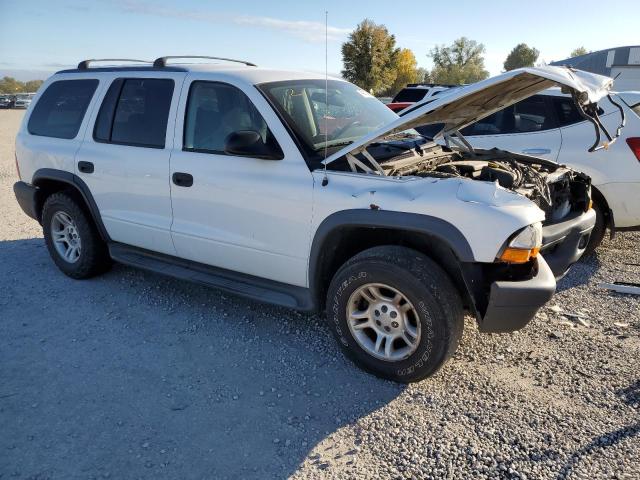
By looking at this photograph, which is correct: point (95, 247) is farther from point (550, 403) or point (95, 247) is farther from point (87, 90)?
point (550, 403)

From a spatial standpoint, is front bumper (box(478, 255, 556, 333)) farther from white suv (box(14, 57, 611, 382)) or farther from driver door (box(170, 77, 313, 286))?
driver door (box(170, 77, 313, 286))

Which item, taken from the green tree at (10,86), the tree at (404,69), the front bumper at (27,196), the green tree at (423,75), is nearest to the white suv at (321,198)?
the front bumper at (27,196)

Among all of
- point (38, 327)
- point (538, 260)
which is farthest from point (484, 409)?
point (38, 327)

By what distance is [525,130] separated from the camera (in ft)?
18.4

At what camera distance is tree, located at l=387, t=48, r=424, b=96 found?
171 feet

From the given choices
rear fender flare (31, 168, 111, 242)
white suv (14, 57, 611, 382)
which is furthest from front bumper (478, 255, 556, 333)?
Answer: rear fender flare (31, 168, 111, 242)

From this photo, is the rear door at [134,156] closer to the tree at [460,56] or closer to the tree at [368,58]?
the tree at [368,58]

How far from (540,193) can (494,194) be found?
2.66ft

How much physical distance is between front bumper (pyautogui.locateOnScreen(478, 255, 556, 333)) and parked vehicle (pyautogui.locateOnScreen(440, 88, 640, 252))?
7.97ft

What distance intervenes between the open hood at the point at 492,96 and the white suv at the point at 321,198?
0.06 feet

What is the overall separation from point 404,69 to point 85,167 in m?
52.9

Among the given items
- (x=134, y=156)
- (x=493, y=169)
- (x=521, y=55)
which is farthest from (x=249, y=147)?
(x=521, y=55)

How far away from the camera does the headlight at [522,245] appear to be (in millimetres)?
2871

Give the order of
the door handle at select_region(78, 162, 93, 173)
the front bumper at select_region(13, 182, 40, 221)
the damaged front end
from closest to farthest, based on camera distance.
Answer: the damaged front end → the door handle at select_region(78, 162, 93, 173) → the front bumper at select_region(13, 182, 40, 221)
